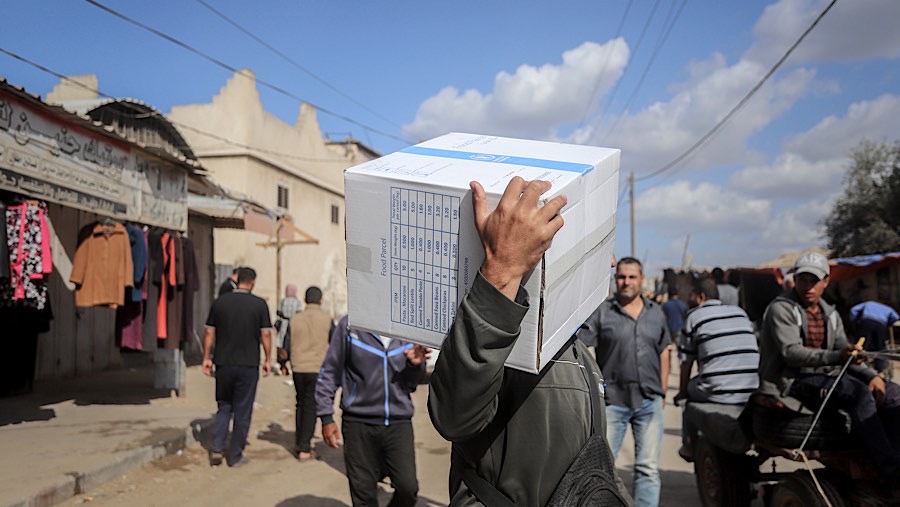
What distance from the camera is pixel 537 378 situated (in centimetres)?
186

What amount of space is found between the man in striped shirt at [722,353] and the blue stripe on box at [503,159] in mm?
3810

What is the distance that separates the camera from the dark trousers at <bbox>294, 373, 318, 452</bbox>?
24.1 ft

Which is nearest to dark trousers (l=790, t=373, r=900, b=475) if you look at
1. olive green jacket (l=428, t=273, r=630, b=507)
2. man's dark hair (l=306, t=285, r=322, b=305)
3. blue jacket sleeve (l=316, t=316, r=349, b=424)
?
olive green jacket (l=428, t=273, r=630, b=507)

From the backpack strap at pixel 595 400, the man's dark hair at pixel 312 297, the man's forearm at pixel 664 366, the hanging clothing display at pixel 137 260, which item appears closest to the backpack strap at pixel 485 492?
the backpack strap at pixel 595 400

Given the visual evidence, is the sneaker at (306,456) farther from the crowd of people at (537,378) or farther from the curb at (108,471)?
the curb at (108,471)

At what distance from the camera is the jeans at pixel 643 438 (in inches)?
188

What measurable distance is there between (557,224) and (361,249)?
59 cm

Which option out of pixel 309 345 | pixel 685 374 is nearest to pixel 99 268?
pixel 309 345

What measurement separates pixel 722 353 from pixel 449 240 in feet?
13.2

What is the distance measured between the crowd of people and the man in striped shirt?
0.04ft

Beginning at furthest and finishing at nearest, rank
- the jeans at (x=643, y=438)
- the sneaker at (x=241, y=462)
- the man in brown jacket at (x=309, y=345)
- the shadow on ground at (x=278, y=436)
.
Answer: the shadow on ground at (x=278, y=436) → the man in brown jacket at (x=309, y=345) → the sneaker at (x=241, y=462) → the jeans at (x=643, y=438)

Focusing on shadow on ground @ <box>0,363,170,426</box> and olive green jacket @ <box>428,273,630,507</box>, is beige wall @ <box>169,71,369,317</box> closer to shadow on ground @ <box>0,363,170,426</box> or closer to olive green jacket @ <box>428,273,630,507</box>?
shadow on ground @ <box>0,363,170,426</box>

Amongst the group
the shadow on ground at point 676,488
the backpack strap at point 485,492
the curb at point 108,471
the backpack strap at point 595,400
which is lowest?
the shadow on ground at point 676,488

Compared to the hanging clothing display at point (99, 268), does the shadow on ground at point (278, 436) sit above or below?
below
